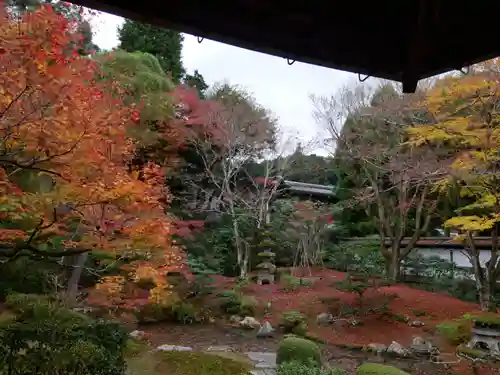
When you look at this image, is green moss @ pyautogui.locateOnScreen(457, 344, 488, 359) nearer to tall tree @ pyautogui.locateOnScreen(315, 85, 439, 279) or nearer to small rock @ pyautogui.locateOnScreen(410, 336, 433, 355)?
small rock @ pyautogui.locateOnScreen(410, 336, 433, 355)

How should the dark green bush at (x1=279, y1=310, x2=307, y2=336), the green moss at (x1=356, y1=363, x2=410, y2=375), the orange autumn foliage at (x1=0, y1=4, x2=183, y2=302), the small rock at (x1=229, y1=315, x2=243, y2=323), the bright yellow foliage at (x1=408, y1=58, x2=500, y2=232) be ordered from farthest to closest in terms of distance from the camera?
the small rock at (x1=229, y1=315, x2=243, y2=323)
the dark green bush at (x1=279, y1=310, x2=307, y2=336)
the bright yellow foliage at (x1=408, y1=58, x2=500, y2=232)
the green moss at (x1=356, y1=363, x2=410, y2=375)
the orange autumn foliage at (x1=0, y1=4, x2=183, y2=302)

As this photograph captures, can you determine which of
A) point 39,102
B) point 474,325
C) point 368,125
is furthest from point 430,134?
point 39,102

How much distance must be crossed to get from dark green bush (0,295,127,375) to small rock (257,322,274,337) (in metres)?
5.24

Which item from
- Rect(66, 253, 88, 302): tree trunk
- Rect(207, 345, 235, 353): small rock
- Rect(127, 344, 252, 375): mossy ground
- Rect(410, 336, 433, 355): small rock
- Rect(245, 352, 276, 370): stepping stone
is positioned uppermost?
Rect(66, 253, 88, 302): tree trunk

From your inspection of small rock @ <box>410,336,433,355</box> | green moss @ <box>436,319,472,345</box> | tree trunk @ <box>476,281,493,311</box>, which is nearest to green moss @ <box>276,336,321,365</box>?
small rock @ <box>410,336,433,355</box>

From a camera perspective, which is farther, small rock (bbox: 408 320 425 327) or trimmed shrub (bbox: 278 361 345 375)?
small rock (bbox: 408 320 425 327)

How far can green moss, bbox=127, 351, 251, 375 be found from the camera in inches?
255

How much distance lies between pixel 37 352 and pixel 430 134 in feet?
23.8

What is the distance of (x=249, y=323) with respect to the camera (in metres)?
10.2

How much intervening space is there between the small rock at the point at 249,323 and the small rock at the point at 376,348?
2.75m

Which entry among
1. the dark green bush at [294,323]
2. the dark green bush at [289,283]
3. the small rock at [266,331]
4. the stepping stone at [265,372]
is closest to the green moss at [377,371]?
the stepping stone at [265,372]

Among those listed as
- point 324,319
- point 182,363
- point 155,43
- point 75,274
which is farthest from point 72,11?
point 155,43

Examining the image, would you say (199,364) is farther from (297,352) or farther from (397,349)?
(397,349)

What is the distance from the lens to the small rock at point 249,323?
33.4ft
